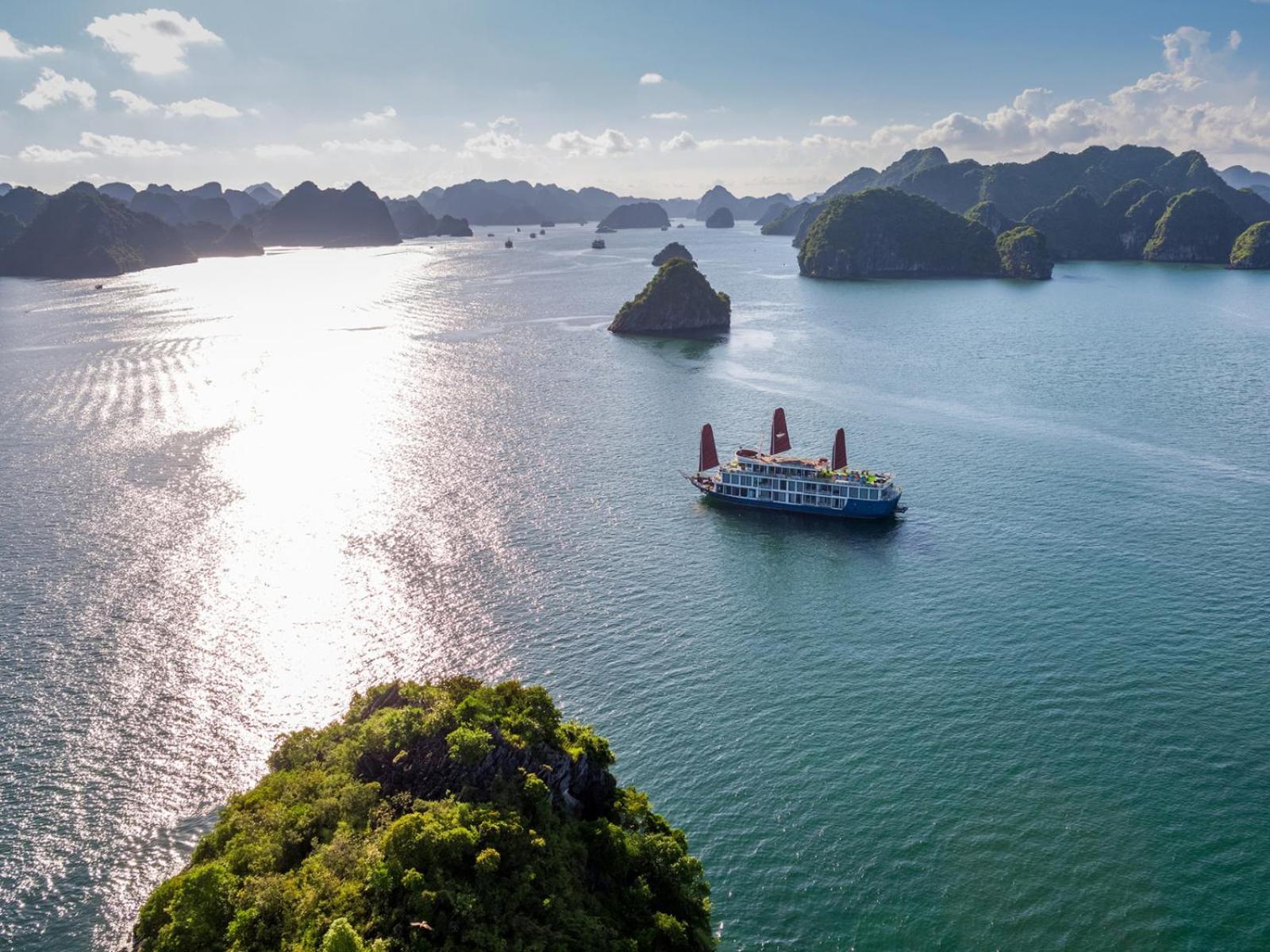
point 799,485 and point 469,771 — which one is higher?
point 469,771

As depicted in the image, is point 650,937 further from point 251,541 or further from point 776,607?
point 251,541

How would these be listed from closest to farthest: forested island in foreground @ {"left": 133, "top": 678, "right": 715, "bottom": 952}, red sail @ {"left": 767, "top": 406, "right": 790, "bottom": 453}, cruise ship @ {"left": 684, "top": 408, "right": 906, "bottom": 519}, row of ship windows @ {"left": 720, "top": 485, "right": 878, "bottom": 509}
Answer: forested island in foreground @ {"left": 133, "top": 678, "right": 715, "bottom": 952} → cruise ship @ {"left": 684, "top": 408, "right": 906, "bottom": 519} → row of ship windows @ {"left": 720, "top": 485, "right": 878, "bottom": 509} → red sail @ {"left": 767, "top": 406, "right": 790, "bottom": 453}

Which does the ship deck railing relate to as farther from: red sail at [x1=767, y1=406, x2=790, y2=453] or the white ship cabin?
red sail at [x1=767, y1=406, x2=790, y2=453]

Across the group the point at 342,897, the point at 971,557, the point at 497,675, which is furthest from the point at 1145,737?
the point at 342,897

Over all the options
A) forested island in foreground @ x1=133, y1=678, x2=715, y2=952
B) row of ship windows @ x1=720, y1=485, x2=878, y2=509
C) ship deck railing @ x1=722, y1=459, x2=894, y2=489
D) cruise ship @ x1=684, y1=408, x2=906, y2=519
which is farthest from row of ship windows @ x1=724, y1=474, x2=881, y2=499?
forested island in foreground @ x1=133, y1=678, x2=715, y2=952

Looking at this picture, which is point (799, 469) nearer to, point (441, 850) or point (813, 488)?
point (813, 488)

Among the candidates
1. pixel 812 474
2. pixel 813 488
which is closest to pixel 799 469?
pixel 812 474

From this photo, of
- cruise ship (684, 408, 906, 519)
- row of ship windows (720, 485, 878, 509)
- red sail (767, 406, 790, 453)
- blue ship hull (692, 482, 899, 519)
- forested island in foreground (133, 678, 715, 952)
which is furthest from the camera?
red sail (767, 406, 790, 453)

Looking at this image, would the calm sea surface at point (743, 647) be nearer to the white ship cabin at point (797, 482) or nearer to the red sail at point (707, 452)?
the white ship cabin at point (797, 482)
